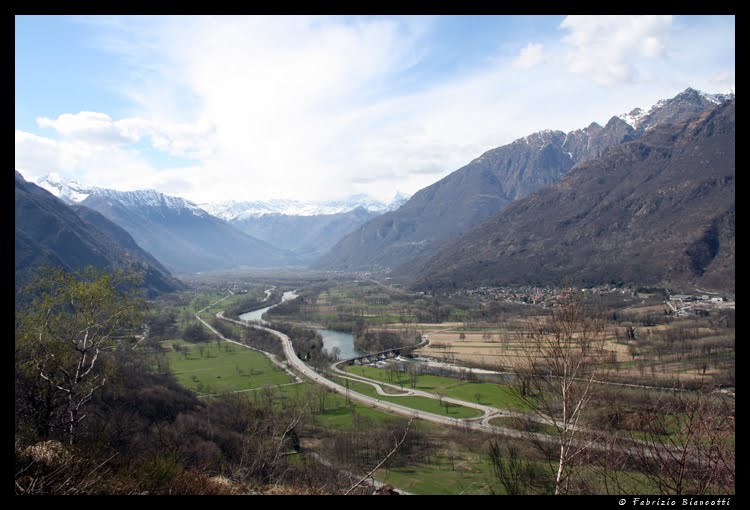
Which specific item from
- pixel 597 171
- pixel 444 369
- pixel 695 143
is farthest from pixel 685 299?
pixel 597 171

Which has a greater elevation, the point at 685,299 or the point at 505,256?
the point at 505,256

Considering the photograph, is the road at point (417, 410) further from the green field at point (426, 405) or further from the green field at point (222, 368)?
the green field at point (222, 368)

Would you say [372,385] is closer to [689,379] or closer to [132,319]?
[689,379]

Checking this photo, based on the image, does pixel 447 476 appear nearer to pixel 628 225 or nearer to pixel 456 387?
pixel 456 387

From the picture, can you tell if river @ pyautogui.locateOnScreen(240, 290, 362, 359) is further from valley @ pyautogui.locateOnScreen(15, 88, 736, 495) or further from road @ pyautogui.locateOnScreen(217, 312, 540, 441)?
road @ pyautogui.locateOnScreen(217, 312, 540, 441)

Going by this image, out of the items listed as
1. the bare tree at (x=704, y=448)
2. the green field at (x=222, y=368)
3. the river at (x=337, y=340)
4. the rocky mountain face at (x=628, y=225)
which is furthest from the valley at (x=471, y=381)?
the rocky mountain face at (x=628, y=225)

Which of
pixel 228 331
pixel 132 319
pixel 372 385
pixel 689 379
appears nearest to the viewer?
pixel 132 319

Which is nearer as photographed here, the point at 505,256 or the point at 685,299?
the point at 685,299
